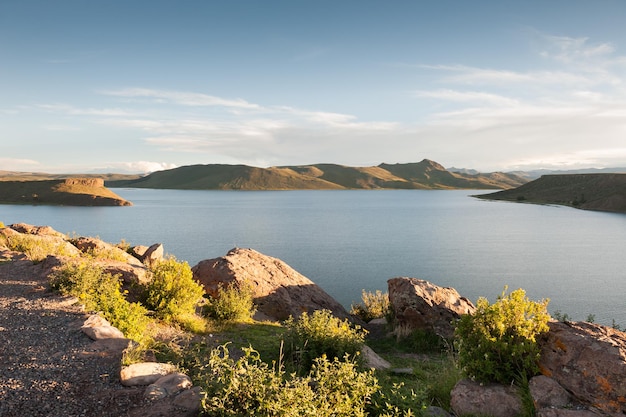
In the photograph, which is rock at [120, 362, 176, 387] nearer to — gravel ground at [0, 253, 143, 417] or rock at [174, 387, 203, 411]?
gravel ground at [0, 253, 143, 417]

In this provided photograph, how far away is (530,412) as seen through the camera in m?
7.16

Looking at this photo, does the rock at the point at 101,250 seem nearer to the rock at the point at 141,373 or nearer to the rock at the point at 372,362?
the rock at the point at 372,362

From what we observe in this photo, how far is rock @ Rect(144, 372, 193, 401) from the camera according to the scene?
20.9 ft

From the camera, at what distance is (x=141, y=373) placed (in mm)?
6973

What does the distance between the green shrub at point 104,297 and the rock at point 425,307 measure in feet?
35.8

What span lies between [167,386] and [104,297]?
5092mm

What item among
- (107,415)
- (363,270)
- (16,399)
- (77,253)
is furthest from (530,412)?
(363,270)

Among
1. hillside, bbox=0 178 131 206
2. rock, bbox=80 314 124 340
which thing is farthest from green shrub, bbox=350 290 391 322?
hillside, bbox=0 178 131 206

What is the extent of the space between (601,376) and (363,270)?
30.9m

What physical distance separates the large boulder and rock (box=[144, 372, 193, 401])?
9.46 metres

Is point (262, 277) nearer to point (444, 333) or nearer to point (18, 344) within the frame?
point (444, 333)

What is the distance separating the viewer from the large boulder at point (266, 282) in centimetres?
1702

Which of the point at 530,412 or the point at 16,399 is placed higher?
the point at 16,399

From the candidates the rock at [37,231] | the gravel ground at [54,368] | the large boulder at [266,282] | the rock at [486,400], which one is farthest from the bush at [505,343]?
the rock at [37,231]
